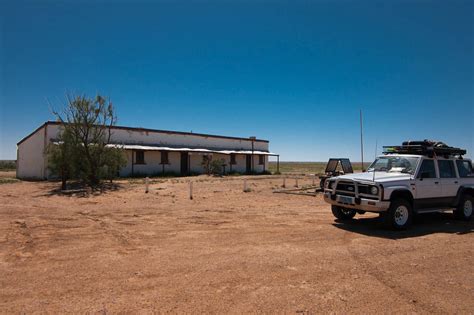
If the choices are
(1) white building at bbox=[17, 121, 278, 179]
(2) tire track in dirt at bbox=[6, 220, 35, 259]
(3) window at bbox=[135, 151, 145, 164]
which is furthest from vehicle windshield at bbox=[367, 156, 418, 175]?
(3) window at bbox=[135, 151, 145, 164]

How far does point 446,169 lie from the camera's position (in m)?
9.30

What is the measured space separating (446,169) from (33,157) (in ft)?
87.3

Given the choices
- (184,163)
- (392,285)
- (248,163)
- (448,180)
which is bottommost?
(392,285)

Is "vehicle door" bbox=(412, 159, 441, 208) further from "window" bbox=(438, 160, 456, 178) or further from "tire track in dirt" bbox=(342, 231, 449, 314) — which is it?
"tire track in dirt" bbox=(342, 231, 449, 314)

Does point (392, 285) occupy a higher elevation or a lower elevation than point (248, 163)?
lower

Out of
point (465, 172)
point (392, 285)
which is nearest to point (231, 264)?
point (392, 285)

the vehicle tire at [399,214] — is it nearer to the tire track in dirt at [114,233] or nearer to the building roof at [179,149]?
the tire track in dirt at [114,233]

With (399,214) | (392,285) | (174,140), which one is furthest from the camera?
(174,140)

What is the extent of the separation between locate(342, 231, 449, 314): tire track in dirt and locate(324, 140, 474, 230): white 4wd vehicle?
6.87 feet

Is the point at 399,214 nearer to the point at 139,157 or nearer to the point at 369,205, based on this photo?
the point at 369,205

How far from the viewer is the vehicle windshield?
28.7 ft

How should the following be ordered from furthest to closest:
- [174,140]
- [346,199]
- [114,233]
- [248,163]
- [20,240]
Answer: [248,163], [174,140], [346,199], [114,233], [20,240]

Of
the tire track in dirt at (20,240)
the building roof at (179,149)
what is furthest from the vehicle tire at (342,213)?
the building roof at (179,149)

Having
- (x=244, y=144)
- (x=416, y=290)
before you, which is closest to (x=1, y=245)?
(x=416, y=290)
